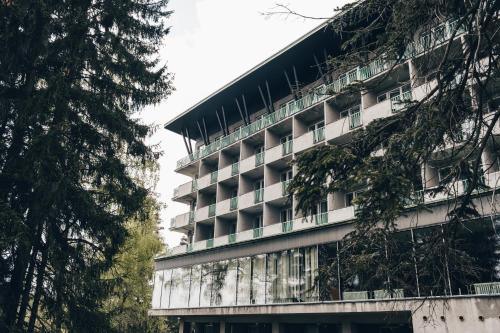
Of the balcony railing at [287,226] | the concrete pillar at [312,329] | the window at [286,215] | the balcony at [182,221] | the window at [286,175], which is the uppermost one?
the window at [286,175]

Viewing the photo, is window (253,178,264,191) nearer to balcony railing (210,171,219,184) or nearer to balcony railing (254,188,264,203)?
balcony railing (254,188,264,203)

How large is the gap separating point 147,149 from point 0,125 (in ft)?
15.2

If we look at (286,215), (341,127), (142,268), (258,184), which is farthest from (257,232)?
(142,268)

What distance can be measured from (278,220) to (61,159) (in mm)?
17007

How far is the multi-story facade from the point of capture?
1625cm

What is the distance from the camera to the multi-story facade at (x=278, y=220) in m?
16.2

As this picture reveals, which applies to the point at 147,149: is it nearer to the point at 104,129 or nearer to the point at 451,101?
the point at 104,129

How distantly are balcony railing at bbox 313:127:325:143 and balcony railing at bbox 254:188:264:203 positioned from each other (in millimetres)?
5058

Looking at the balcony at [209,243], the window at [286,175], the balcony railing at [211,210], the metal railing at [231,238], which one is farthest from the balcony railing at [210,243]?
the window at [286,175]

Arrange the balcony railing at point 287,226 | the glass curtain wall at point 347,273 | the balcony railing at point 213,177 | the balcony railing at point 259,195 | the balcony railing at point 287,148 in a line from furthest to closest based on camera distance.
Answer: the balcony railing at point 213,177 < the balcony railing at point 259,195 < the balcony railing at point 287,148 < the balcony railing at point 287,226 < the glass curtain wall at point 347,273

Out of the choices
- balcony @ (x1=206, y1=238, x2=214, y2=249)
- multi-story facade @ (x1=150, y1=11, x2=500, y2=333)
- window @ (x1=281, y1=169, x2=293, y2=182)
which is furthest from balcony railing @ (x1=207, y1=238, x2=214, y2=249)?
window @ (x1=281, y1=169, x2=293, y2=182)

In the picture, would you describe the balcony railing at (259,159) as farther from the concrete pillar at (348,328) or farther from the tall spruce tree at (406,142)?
the tall spruce tree at (406,142)

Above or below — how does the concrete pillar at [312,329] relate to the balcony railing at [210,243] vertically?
below

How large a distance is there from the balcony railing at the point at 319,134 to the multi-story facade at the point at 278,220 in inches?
2.4
